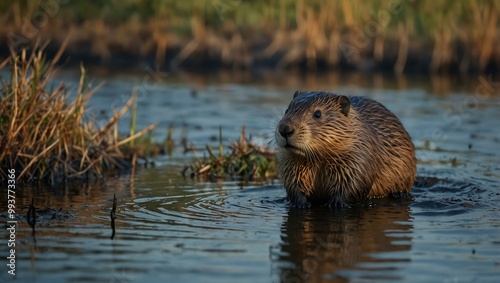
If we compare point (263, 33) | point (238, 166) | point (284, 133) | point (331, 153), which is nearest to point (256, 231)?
point (284, 133)

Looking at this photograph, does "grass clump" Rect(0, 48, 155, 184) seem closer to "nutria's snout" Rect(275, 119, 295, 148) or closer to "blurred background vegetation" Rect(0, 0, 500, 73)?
"nutria's snout" Rect(275, 119, 295, 148)

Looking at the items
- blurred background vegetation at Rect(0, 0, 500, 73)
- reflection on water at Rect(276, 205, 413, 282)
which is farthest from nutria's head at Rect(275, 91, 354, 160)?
Result: blurred background vegetation at Rect(0, 0, 500, 73)

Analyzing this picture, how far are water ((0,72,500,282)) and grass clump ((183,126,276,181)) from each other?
0.32 metres

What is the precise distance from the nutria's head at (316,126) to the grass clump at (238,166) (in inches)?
73.3

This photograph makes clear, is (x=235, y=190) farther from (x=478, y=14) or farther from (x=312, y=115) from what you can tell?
(x=478, y=14)

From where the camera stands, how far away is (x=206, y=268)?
5566 mm

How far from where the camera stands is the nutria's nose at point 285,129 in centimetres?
727

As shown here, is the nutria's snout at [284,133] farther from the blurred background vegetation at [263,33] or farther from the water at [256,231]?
the blurred background vegetation at [263,33]

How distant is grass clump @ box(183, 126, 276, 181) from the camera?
A: 9.66 m

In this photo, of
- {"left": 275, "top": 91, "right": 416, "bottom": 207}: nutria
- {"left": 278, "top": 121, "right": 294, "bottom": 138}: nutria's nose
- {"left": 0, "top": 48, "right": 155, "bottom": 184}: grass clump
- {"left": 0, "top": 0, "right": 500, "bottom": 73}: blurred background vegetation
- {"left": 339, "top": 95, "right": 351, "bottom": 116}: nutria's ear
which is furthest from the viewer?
{"left": 0, "top": 0, "right": 500, "bottom": 73}: blurred background vegetation

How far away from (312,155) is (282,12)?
13.8 m

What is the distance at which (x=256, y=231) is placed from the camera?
22.1ft

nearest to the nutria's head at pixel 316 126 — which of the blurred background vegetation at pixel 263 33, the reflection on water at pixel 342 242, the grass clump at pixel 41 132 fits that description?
the reflection on water at pixel 342 242

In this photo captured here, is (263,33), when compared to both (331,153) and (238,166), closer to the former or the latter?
(238,166)
